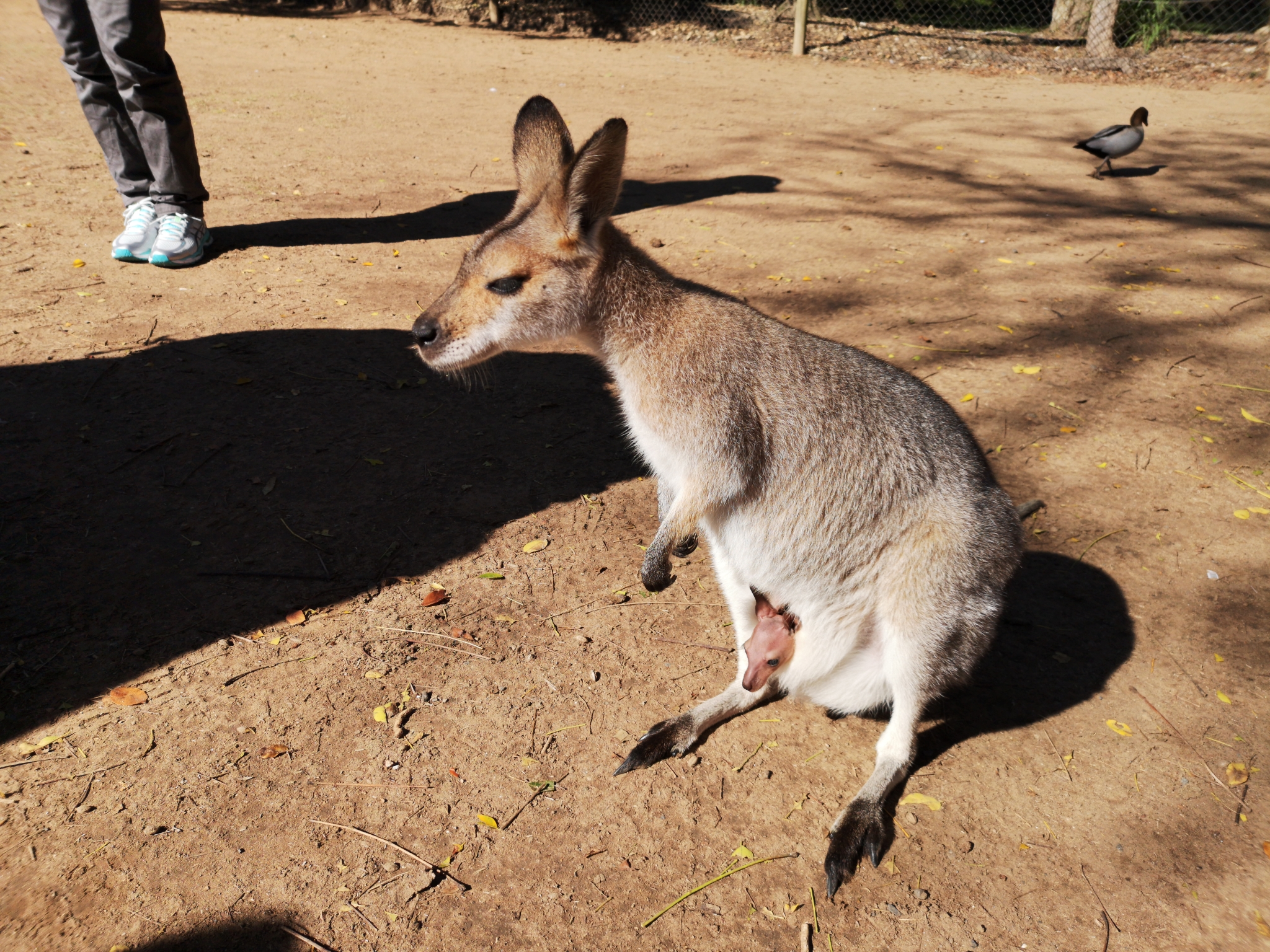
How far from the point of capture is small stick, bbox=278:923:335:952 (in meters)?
1.86

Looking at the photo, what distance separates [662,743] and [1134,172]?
7.85m

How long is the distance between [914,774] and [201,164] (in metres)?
7.04

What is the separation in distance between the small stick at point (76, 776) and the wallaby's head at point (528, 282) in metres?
1.40

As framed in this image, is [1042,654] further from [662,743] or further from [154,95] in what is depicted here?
[154,95]

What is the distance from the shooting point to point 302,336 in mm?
4363

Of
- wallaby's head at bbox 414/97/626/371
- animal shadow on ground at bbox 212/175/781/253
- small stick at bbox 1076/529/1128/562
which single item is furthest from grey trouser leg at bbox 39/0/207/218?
small stick at bbox 1076/529/1128/562

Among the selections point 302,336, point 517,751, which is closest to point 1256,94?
point 302,336

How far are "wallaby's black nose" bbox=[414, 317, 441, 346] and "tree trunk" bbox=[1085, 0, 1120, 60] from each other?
44.7 feet

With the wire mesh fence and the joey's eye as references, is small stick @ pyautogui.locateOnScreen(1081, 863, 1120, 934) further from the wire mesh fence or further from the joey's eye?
the wire mesh fence

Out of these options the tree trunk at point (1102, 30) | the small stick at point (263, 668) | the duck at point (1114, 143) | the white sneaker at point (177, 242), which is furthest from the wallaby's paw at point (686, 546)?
the tree trunk at point (1102, 30)

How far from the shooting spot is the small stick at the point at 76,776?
84.6 inches

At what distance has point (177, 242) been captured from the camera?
4.92 m

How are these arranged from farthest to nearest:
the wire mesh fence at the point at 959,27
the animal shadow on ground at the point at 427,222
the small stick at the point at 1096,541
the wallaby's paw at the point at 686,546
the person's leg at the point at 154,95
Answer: the wire mesh fence at the point at 959,27, the animal shadow on ground at the point at 427,222, the person's leg at the point at 154,95, the small stick at the point at 1096,541, the wallaby's paw at the point at 686,546

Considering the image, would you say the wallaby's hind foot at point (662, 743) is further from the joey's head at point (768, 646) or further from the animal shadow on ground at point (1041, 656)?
the animal shadow on ground at point (1041, 656)
